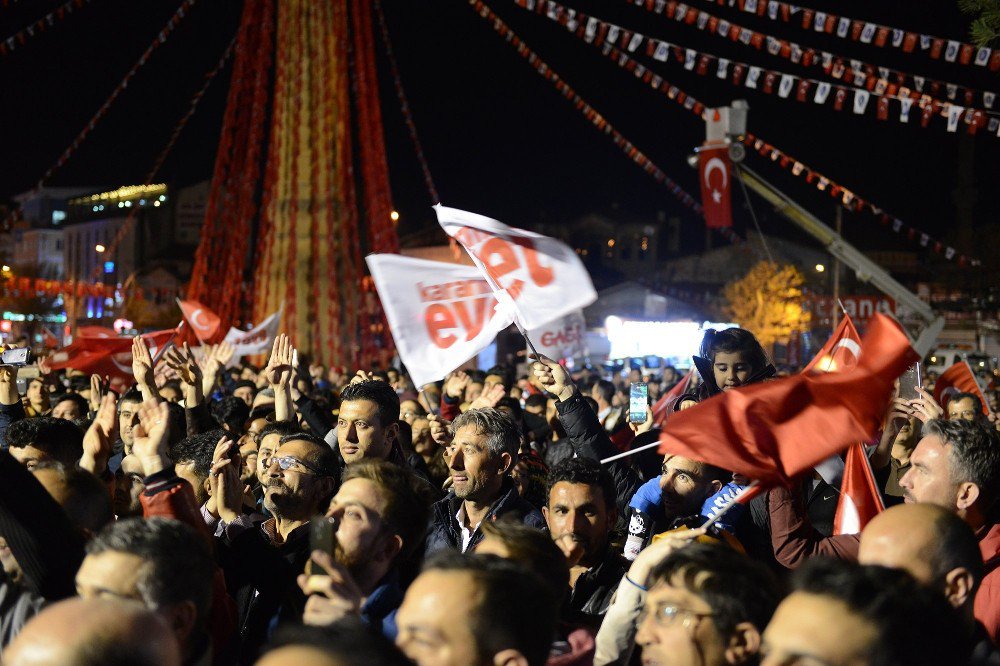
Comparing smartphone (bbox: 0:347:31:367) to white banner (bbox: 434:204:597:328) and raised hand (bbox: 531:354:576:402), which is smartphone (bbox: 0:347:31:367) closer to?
white banner (bbox: 434:204:597:328)

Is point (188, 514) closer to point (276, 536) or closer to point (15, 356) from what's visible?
point (276, 536)

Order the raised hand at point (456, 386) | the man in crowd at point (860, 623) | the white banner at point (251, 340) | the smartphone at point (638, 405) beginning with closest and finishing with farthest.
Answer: the man in crowd at point (860, 623) → the smartphone at point (638, 405) → the raised hand at point (456, 386) → the white banner at point (251, 340)

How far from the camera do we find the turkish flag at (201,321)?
59.4 feet

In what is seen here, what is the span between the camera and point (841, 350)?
26.3 feet

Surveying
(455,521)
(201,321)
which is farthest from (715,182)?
(455,521)

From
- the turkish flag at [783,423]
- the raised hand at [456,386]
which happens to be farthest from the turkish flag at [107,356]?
the turkish flag at [783,423]

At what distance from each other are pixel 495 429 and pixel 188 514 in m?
1.72

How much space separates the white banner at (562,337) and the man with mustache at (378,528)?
896 cm

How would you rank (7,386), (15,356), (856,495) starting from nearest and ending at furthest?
(856,495)
(15,356)
(7,386)

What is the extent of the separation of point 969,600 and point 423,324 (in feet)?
17.2

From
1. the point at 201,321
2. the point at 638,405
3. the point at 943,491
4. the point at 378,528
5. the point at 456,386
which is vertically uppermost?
the point at 943,491

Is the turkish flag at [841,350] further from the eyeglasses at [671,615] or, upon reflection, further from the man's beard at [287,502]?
the eyeglasses at [671,615]

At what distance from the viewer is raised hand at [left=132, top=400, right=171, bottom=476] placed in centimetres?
442

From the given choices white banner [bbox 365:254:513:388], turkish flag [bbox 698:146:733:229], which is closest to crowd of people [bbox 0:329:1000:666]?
white banner [bbox 365:254:513:388]
